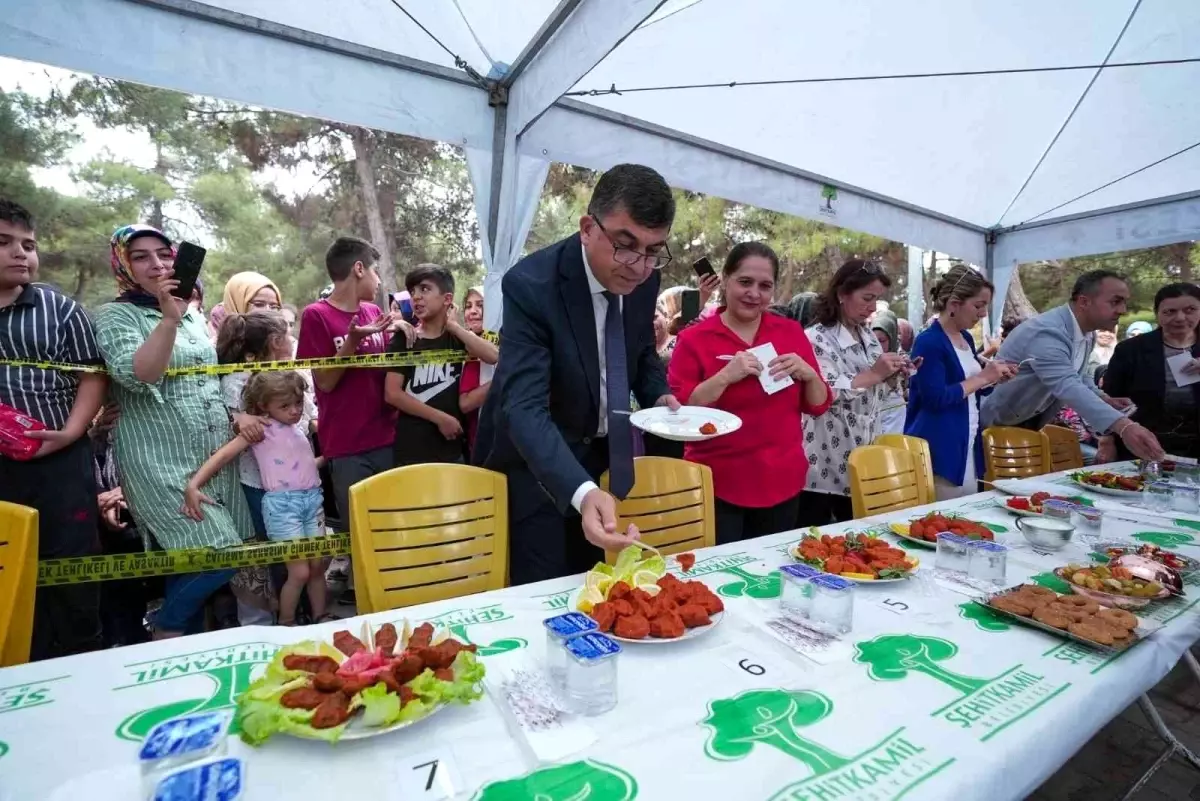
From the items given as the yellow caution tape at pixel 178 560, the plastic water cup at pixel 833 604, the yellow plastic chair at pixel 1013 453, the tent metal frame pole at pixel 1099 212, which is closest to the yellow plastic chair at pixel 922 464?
the yellow plastic chair at pixel 1013 453

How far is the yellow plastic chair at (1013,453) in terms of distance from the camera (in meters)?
3.59

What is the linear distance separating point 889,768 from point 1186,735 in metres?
2.62

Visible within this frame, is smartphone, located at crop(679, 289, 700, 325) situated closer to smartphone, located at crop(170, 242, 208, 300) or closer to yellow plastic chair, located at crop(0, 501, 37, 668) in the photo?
smartphone, located at crop(170, 242, 208, 300)

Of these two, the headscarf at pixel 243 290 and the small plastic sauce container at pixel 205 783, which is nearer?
the small plastic sauce container at pixel 205 783

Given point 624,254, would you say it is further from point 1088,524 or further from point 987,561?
point 1088,524

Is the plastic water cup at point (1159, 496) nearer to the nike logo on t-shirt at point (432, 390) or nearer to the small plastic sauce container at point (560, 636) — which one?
the small plastic sauce container at point (560, 636)

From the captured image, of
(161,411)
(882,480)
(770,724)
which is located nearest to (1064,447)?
(882,480)

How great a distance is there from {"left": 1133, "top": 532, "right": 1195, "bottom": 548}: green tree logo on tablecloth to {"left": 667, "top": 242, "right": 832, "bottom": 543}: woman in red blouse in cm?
119

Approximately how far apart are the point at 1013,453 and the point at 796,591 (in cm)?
312

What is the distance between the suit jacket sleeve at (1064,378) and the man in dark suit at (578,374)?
2.62 metres

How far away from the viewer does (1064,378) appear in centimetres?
336

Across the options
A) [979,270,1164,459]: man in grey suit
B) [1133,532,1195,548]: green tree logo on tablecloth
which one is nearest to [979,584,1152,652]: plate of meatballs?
[1133,532,1195,548]: green tree logo on tablecloth

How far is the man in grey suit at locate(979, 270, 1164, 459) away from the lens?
10.2 ft

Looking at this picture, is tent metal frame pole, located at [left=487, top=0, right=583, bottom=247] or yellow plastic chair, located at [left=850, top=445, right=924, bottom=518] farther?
tent metal frame pole, located at [left=487, top=0, right=583, bottom=247]
